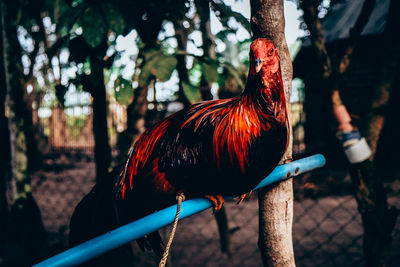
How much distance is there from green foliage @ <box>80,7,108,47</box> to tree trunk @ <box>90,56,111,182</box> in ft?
1.31

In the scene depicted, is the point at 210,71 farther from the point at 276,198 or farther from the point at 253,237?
the point at 253,237

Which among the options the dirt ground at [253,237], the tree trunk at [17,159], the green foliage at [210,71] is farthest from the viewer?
the dirt ground at [253,237]

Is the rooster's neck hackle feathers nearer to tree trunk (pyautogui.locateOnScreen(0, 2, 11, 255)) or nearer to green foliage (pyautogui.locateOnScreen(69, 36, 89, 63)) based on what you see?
green foliage (pyautogui.locateOnScreen(69, 36, 89, 63))

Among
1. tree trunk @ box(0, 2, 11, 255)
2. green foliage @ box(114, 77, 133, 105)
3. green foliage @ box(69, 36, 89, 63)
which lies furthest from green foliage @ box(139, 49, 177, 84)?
tree trunk @ box(0, 2, 11, 255)

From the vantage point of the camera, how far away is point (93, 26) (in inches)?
53.7

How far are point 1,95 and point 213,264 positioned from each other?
2429 mm

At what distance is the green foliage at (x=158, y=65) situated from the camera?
1538 millimetres

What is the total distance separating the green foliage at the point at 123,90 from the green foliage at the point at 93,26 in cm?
30

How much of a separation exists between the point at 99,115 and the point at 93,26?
0.76m

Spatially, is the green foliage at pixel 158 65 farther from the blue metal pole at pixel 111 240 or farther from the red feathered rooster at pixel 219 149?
the blue metal pole at pixel 111 240

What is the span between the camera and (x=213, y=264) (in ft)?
10.9

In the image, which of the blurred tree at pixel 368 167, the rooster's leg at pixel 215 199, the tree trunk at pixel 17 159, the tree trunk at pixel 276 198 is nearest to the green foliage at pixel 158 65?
the tree trunk at pixel 276 198

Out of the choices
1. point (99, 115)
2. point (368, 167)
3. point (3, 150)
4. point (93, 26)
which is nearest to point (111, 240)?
point (93, 26)

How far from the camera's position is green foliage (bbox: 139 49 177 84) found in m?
1.54
